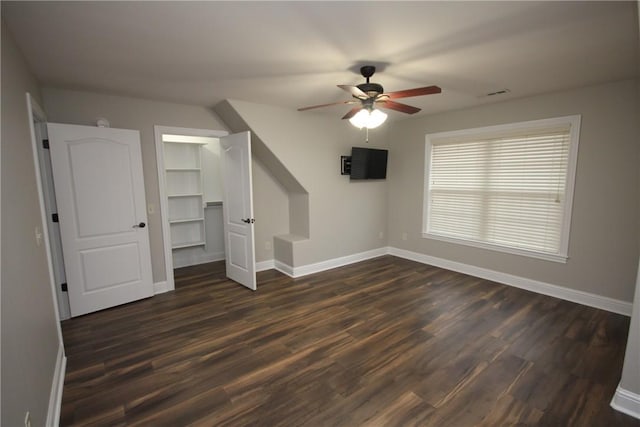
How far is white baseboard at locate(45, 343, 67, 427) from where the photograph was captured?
1772 mm

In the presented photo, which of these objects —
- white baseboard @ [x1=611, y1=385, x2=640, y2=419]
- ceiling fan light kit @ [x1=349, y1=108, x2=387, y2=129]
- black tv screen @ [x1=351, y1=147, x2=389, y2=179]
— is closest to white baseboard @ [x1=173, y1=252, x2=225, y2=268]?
black tv screen @ [x1=351, y1=147, x2=389, y2=179]

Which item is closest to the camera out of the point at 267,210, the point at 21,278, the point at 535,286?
the point at 21,278

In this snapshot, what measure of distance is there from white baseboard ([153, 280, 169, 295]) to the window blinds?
4060mm

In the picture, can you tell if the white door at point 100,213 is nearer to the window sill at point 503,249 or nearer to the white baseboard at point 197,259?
the white baseboard at point 197,259

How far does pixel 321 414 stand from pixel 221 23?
2545 millimetres

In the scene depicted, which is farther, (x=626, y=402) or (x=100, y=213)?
(x=100, y=213)

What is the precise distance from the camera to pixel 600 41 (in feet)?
6.88

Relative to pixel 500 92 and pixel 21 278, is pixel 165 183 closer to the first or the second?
pixel 21 278

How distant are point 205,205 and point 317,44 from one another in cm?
379

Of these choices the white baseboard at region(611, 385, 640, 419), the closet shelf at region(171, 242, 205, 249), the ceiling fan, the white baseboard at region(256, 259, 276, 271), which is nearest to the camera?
the white baseboard at region(611, 385, 640, 419)

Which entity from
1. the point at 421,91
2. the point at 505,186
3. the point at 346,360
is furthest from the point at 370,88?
the point at 505,186

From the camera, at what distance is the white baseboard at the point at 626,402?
186 cm

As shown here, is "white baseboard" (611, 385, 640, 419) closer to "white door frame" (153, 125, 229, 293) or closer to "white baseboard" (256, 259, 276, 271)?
"white baseboard" (256, 259, 276, 271)

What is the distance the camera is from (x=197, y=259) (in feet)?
17.0
